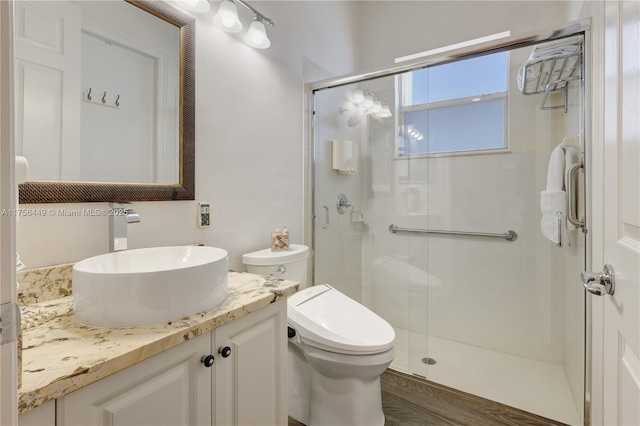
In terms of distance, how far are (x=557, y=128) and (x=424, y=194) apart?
2.92 ft

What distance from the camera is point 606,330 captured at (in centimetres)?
83

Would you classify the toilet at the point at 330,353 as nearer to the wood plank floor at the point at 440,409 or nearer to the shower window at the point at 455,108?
the wood plank floor at the point at 440,409

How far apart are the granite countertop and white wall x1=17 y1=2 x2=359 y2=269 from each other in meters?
0.16

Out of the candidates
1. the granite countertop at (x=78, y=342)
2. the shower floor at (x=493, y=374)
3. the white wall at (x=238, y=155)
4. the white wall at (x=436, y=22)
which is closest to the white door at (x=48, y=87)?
the white wall at (x=238, y=155)

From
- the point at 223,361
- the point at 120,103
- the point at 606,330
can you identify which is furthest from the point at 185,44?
the point at 606,330

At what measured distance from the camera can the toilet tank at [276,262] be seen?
1.49m

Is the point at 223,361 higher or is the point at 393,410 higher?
the point at 223,361

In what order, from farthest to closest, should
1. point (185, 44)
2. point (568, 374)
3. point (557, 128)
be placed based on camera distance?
point (557, 128) → point (568, 374) → point (185, 44)

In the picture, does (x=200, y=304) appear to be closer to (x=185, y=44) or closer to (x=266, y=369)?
(x=266, y=369)

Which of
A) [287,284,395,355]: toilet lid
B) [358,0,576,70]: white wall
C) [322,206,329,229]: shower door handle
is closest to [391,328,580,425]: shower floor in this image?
[287,284,395,355]: toilet lid

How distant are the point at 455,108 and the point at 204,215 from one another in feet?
6.25

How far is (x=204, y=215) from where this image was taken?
135 centimetres

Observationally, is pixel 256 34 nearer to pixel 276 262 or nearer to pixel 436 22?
pixel 276 262

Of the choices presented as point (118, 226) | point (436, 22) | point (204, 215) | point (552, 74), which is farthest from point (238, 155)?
point (436, 22)
